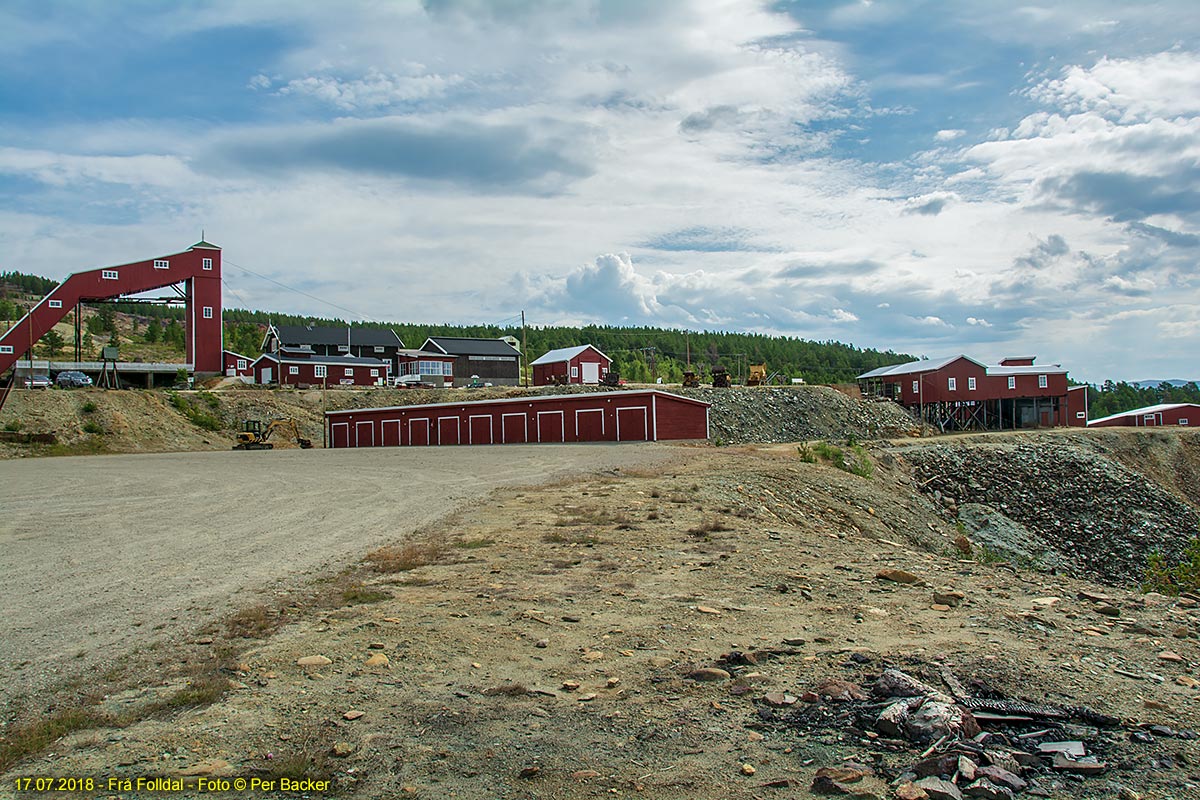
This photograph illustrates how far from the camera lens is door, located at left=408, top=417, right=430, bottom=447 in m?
57.4

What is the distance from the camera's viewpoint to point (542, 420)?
50.7 m

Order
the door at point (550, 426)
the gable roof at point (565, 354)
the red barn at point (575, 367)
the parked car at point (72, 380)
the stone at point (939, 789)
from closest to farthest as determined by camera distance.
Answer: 1. the stone at point (939, 789)
2. the door at point (550, 426)
3. the parked car at point (72, 380)
4. the red barn at point (575, 367)
5. the gable roof at point (565, 354)

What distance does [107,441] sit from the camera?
53.3 m

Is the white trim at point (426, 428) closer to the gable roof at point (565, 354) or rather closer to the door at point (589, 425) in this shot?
the door at point (589, 425)

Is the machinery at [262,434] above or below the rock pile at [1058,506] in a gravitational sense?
above

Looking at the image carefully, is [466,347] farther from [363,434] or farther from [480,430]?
[480,430]

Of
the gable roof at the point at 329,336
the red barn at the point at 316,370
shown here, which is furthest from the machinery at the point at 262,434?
the gable roof at the point at 329,336

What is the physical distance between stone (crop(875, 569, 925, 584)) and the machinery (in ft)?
164

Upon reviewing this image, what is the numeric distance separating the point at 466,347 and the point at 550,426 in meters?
39.4

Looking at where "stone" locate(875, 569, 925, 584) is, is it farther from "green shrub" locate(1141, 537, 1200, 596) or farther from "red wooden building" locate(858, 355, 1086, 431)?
"red wooden building" locate(858, 355, 1086, 431)

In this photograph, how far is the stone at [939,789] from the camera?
4.39 metres

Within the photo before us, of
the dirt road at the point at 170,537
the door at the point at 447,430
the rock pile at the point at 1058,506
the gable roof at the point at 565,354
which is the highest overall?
the gable roof at the point at 565,354

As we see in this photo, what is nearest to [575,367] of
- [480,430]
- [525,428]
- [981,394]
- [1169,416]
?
[480,430]

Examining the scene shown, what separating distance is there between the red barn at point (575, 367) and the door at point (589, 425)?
95.1 ft
